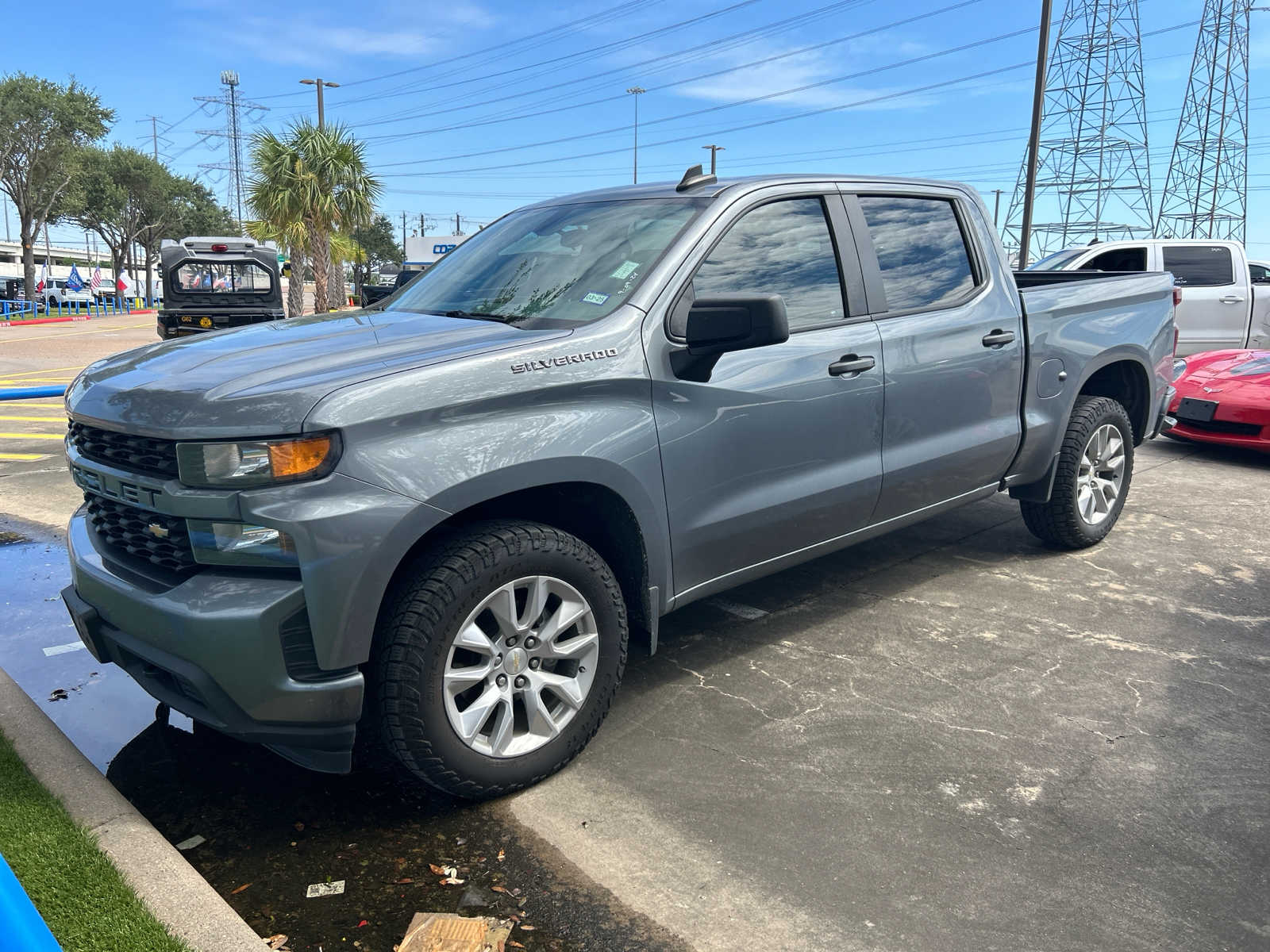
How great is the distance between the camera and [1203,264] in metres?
12.5

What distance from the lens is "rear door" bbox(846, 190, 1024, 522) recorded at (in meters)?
4.04

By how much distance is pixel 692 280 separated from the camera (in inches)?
134

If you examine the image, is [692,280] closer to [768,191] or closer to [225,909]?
[768,191]

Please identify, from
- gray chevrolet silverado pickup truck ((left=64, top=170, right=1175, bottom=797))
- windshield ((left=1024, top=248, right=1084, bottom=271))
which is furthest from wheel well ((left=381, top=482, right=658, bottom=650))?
windshield ((left=1024, top=248, right=1084, bottom=271))

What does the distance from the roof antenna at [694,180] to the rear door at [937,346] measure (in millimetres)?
618

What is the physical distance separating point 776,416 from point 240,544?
185 cm

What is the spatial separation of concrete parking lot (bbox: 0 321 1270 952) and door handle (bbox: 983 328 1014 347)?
1209mm

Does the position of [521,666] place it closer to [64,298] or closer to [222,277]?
[222,277]

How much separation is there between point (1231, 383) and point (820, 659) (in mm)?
5974

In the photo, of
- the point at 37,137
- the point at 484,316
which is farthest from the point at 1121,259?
the point at 37,137

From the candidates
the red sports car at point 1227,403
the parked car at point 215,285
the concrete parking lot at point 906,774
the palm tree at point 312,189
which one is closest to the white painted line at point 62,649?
the concrete parking lot at point 906,774

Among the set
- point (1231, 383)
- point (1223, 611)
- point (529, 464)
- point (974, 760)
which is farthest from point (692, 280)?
point (1231, 383)

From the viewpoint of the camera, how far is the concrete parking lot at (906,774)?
2502 millimetres

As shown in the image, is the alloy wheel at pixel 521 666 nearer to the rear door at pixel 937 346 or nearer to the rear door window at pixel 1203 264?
the rear door at pixel 937 346
